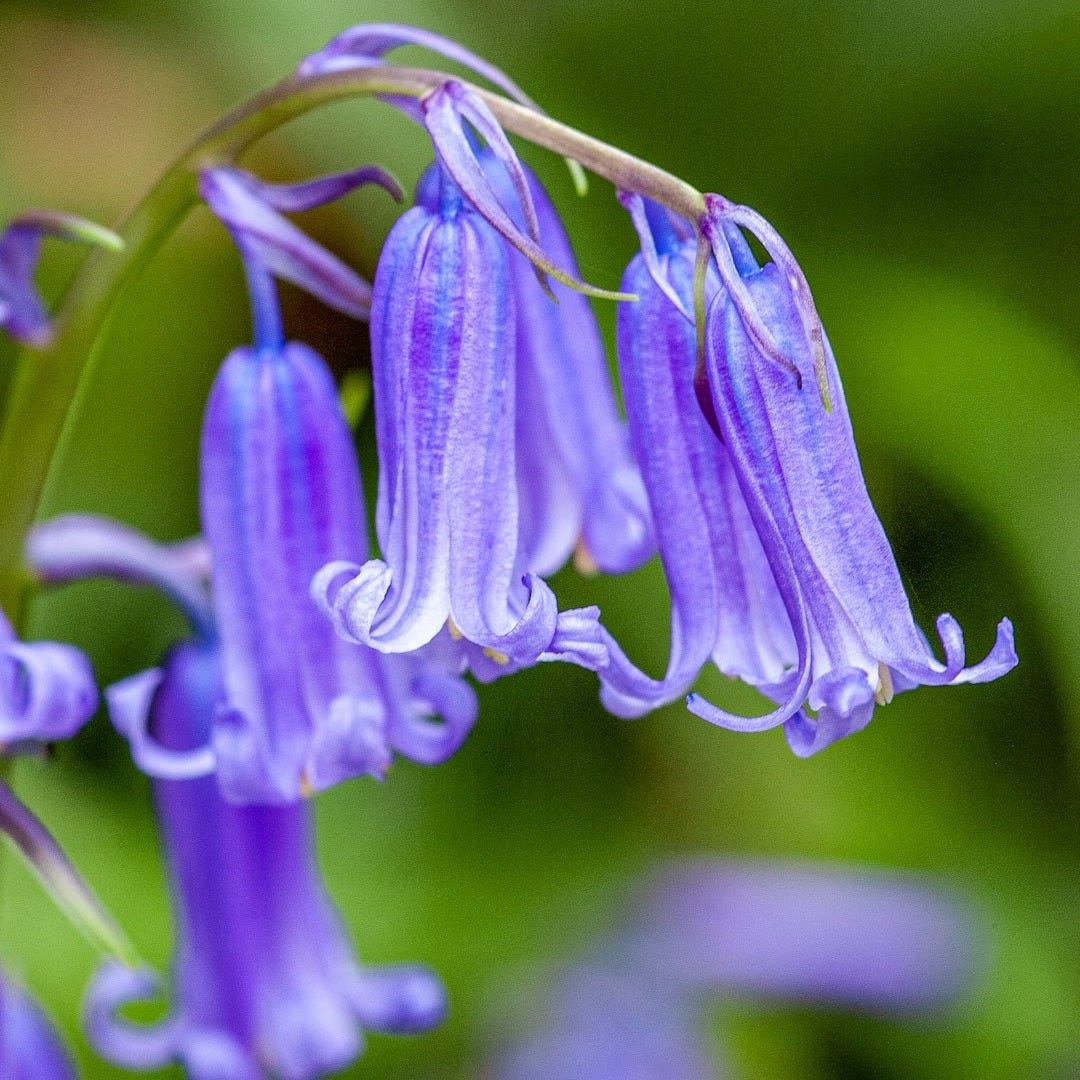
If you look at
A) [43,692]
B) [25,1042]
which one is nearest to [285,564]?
[43,692]

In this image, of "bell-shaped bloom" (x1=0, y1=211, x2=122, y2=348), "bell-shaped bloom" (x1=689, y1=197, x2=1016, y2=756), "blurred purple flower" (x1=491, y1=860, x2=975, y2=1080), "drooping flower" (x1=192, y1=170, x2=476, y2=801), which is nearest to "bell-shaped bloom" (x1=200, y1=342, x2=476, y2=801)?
"drooping flower" (x1=192, y1=170, x2=476, y2=801)

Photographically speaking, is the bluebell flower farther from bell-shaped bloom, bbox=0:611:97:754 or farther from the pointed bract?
bell-shaped bloom, bbox=0:611:97:754

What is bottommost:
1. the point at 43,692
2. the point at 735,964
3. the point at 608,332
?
the point at 735,964

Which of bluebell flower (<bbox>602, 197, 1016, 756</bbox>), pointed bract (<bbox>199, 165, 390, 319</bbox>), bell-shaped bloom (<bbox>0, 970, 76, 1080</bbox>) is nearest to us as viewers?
bluebell flower (<bbox>602, 197, 1016, 756</bbox>)

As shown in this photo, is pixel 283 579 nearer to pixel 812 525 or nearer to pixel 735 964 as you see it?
pixel 812 525

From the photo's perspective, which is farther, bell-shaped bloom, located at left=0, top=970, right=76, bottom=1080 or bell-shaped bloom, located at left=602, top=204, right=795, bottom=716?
bell-shaped bloom, located at left=0, top=970, right=76, bottom=1080

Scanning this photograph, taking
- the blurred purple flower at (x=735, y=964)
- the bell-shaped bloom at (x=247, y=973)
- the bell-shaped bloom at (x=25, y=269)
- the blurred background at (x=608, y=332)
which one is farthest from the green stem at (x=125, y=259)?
the blurred purple flower at (x=735, y=964)

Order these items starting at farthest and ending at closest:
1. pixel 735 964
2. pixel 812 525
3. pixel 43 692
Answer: pixel 735 964, pixel 43 692, pixel 812 525
